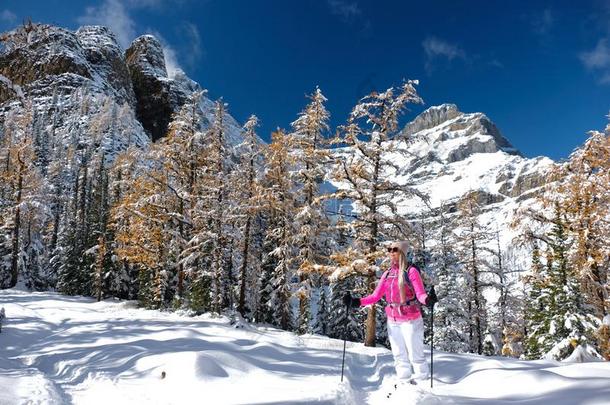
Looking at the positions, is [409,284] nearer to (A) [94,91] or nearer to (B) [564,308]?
(B) [564,308]

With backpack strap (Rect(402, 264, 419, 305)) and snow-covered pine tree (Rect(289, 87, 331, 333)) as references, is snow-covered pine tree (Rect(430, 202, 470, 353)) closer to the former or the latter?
snow-covered pine tree (Rect(289, 87, 331, 333))

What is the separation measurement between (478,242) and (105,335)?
2277 cm

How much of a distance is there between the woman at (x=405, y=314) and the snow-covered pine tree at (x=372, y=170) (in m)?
8.00

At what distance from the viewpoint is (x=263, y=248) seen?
33.0m

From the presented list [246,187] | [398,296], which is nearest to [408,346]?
[398,296]

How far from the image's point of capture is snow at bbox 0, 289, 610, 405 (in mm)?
6114

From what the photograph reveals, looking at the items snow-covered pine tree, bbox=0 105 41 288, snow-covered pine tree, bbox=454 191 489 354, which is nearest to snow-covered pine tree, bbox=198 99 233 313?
snow-covered pine tree, bbox=454 191 489 354

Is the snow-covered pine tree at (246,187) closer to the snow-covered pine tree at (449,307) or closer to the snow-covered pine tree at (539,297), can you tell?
the snow-covered pine tree at (449,307)

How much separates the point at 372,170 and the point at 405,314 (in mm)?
9781

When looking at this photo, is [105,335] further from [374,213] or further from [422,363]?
[422,363]

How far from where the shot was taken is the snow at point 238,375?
6.11 metres

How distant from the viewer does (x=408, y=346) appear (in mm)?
6266

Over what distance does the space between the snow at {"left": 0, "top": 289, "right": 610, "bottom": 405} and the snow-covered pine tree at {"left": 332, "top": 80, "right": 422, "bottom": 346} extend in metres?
4.26

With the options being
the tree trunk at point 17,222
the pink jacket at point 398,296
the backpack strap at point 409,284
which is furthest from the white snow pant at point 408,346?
the tree trunk at point 17,222
